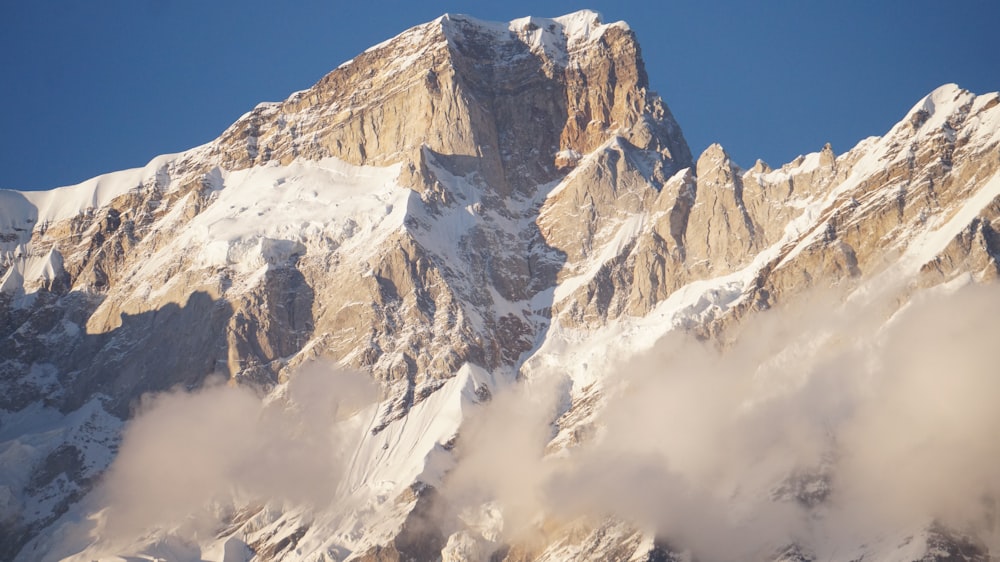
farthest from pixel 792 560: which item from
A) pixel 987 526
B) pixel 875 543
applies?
pixel 987 526

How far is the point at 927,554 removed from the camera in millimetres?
193375

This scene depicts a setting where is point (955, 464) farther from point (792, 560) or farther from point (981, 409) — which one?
point (792, 560)

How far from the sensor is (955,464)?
651 feet

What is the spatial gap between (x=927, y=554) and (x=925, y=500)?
7.49 metres

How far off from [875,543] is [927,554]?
698cm

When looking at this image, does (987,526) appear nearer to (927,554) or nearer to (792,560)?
(927,554)

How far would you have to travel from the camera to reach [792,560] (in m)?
200

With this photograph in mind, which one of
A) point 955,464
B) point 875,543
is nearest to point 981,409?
point 955,464

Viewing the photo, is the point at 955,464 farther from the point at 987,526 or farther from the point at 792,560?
the point at 792,560

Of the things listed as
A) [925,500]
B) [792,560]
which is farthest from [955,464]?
[792,560]

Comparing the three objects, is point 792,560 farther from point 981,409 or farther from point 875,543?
point 981,409

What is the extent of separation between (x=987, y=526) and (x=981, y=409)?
13.0 meters

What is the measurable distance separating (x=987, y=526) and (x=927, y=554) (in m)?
7.96

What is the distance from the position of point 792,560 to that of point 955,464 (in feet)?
67.8
